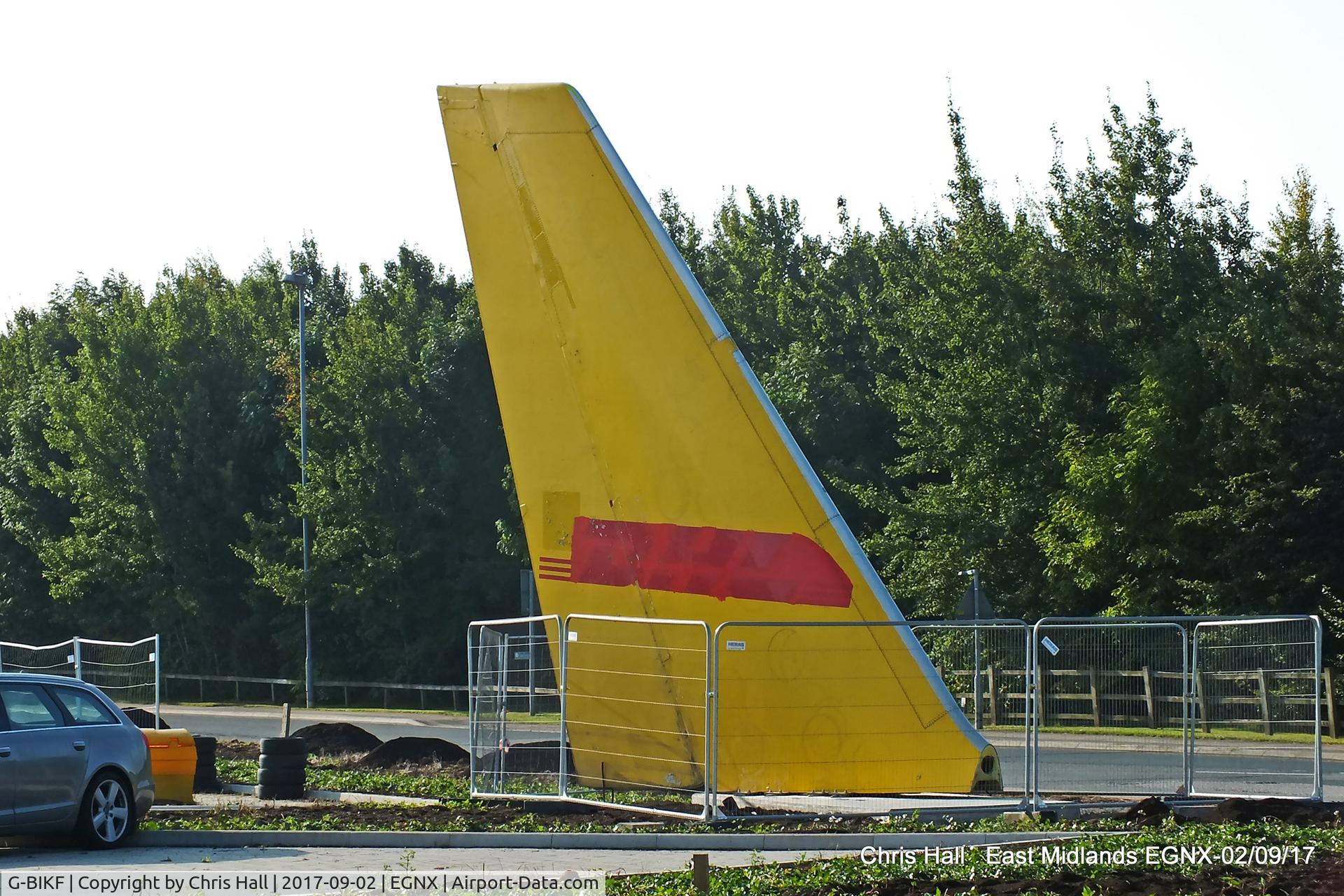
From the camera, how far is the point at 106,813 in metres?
11.4

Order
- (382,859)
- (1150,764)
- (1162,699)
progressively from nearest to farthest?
(382,859) < (1162,699) < (1150,764)

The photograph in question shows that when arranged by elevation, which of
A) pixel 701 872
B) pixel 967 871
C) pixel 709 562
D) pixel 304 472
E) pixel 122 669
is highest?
pixel 304 472

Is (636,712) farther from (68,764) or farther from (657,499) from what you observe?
(68,764)

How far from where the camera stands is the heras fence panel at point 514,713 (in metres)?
12.8

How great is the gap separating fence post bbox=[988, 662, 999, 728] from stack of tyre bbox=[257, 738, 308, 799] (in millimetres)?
6776

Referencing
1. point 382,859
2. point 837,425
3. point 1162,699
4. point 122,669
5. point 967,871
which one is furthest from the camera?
point 837,425

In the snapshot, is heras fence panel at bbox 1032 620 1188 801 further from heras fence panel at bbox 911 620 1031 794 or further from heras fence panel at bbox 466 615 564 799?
heras fence panel at bbox 466 615 564 799

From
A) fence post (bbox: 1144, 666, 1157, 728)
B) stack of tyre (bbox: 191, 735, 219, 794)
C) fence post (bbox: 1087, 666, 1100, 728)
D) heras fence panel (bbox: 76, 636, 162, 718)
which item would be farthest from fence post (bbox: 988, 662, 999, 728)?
Result: heras fence panel (bbox: 76, 636, 162, 718)

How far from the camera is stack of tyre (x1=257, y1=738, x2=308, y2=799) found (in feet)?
48.6

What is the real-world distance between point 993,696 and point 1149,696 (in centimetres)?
184

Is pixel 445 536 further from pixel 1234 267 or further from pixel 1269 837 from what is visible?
pixel 1269 837

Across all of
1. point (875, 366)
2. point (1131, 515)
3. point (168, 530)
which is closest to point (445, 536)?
point (168, 530)

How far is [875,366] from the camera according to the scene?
4269 centimetres

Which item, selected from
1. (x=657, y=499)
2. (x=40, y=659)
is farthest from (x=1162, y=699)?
(x=40, y=659)
